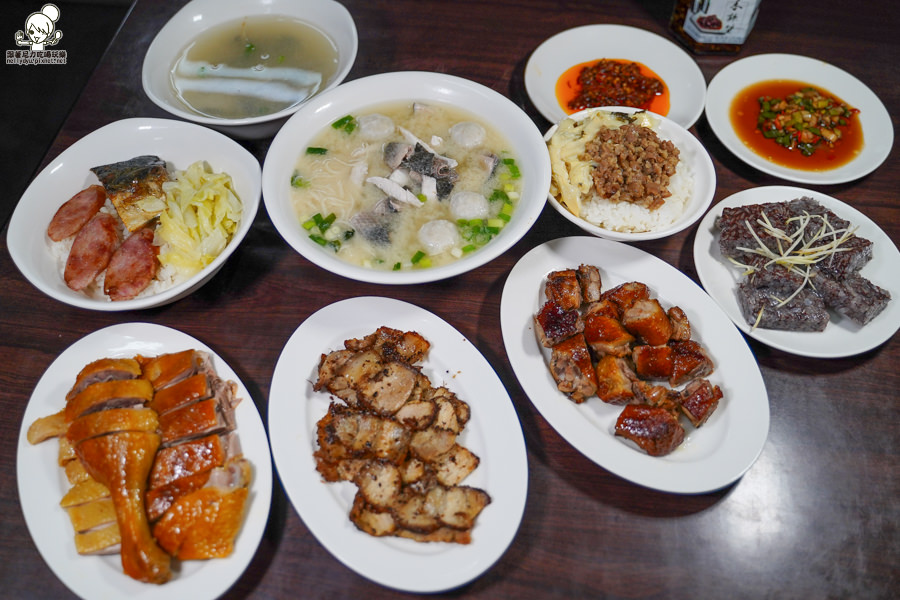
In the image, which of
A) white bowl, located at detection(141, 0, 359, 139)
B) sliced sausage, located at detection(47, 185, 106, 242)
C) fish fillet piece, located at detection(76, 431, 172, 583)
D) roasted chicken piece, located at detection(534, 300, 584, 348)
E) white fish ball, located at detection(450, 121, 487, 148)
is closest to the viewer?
Answer: fish fillet piece, located at detection(76, 431, 172, 583)

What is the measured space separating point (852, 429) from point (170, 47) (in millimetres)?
3671

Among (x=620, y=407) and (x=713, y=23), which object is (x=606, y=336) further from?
(x=713, y=23)

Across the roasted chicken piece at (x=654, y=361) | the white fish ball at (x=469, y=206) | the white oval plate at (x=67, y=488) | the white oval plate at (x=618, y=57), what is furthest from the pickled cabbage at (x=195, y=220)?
the roasted chicken piece at (x=654, y=361)

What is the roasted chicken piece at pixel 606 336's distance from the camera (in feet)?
7.47

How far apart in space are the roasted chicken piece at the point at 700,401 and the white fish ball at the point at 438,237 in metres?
1.06

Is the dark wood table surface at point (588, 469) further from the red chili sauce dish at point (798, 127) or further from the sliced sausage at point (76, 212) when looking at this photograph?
the sliced sausage at point (76, 212)

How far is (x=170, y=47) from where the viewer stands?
122 inches

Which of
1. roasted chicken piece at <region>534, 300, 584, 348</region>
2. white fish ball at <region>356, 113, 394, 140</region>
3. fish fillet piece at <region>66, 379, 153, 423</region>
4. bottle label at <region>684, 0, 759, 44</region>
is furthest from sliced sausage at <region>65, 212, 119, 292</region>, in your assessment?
bottle label at <region>684, 0, 759, 44</region>

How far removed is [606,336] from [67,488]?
2.04 m

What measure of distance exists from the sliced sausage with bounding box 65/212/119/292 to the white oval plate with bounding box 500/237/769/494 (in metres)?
1.67

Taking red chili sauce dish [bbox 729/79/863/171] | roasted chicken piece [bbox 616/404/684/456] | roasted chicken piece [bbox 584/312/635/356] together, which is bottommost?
roasted chicken piece [bbox 616/404/684/456]

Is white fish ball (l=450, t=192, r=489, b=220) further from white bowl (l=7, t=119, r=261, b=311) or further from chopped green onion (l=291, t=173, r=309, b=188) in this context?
white bowl (l=7, t=119, r=261, b=311)

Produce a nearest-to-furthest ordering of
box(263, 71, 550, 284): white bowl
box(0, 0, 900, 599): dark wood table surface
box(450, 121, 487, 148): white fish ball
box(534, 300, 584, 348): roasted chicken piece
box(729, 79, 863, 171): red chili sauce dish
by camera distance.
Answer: box(0, 0, 900, 599): dark wood table surface < box(263, 71, 550, 284): white bowl < box(534, 300, 584, 348): roasted chicken piece < box(450, 121, 487, 148): white fish ball < box(729, 79, 863, 171): red chili sauce dish

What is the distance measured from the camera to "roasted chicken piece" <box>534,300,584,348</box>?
2262 millimetres
